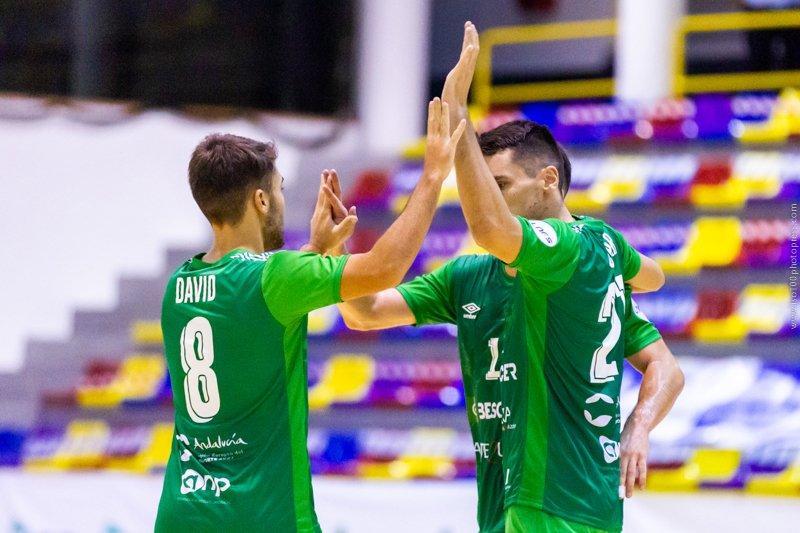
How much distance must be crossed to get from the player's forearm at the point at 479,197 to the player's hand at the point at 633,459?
2.41 ft

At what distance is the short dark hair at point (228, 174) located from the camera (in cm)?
346

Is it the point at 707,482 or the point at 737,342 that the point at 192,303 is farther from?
the point at 737,342

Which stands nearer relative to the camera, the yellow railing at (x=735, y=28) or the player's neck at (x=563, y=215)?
the player's neck at (x=563, y=215)

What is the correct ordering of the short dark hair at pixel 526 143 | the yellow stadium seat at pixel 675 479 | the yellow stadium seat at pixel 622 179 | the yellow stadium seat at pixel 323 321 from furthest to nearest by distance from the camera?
1. the yellow stadium seat at pixel 323 321
2. the yellow stadium seat at pixel 622 179
3. the yellow stadium seat at pixel 675 479
4. the short dark hair at pixel 526 143

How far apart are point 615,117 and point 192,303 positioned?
268 inches

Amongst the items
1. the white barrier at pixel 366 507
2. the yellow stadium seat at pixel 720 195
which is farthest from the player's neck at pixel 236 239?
the yellow stadium seat at pixel 720 195

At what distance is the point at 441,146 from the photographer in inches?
130

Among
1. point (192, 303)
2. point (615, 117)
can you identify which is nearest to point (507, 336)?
point (192, 303)

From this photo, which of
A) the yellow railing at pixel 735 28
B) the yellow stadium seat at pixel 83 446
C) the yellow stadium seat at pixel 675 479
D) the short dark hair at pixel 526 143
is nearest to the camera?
the short dark hair at pixel 526 143

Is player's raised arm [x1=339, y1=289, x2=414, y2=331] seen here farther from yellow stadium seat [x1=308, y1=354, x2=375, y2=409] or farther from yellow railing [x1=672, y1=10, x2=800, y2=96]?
Answer: yellow railing [x1=672, y1=10, x2=800, y2=96]

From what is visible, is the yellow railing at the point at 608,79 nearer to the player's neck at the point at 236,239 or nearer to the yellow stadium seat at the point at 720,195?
the yellow stadium seat at the point at 720,195

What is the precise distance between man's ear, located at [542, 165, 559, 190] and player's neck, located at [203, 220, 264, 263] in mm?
779

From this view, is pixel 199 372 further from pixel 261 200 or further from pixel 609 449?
pixel 609 449

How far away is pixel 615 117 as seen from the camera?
9828mm
